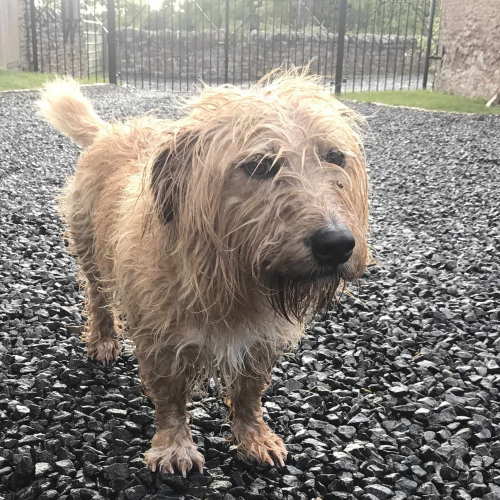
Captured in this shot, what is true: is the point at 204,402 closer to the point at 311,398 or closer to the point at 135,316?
the point at 311,398

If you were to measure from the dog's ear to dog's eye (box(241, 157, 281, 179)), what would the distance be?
306mm

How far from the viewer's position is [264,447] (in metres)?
3.17

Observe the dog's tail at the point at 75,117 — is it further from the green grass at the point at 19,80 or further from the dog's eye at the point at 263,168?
the green grass at the point at 19,80

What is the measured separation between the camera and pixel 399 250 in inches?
252

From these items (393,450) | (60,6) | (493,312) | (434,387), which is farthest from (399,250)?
(60,6)

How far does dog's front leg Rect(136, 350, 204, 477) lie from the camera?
9.55ft

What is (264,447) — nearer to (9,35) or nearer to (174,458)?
(174,458)

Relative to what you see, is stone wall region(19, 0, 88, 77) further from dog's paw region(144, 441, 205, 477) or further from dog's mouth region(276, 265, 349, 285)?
dog's mouth region(276, 265, 349, 285)

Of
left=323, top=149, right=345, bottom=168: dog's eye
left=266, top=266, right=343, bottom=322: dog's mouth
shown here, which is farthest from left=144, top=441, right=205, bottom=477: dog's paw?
left=323, top=149, right=345, bottom=168: dog's eye

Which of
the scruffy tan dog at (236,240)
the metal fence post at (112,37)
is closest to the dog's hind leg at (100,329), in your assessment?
the scruffy tan dog at (236,240)

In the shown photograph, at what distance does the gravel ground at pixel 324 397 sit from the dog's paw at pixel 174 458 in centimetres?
5

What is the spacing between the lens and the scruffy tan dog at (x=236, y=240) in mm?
2227

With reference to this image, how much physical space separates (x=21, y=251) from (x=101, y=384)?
8.94 feet

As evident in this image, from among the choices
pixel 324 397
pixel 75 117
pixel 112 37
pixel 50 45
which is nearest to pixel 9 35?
pixel 50 45
